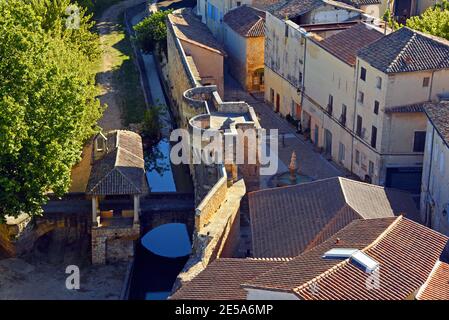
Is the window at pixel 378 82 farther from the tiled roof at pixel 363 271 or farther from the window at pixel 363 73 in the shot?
the tiled roof at pixel 363 271

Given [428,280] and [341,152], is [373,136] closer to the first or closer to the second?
[341,152]

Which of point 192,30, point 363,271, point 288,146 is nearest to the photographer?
point 363,271

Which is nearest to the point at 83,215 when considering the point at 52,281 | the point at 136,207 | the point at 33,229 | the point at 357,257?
the point at 33,229

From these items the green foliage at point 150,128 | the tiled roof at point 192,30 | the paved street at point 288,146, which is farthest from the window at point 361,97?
the tiled roof at point 192,30

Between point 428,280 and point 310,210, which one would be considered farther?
point 310,210

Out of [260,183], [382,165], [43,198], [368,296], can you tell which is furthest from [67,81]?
[368,296]

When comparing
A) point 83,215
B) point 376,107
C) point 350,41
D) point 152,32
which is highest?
point 350,41
